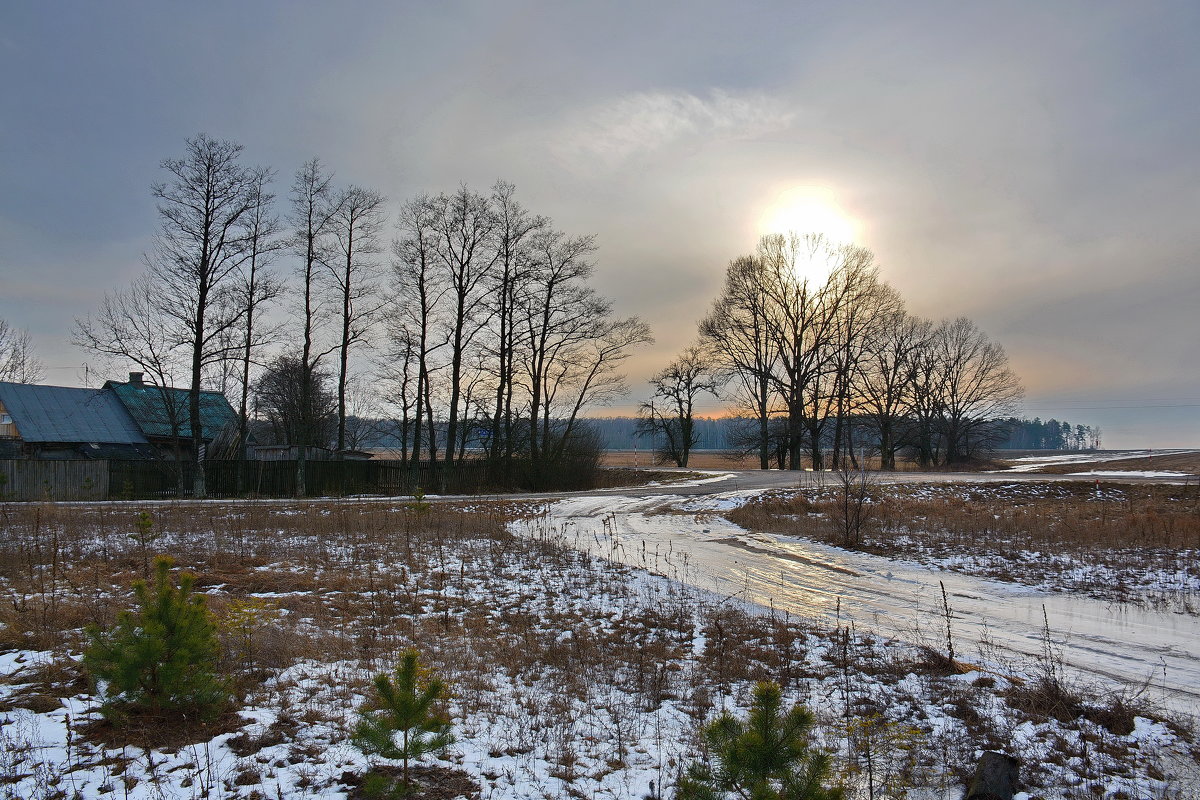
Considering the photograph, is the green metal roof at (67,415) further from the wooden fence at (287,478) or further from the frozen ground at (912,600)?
the frozen ground at (912,600)

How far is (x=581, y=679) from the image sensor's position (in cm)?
672

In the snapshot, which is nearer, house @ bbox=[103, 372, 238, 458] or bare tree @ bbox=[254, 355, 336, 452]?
house @ bbox=[103, 372, 238, 458]

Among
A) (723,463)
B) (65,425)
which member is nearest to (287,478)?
(65,425)

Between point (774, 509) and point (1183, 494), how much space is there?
1351 centimetres

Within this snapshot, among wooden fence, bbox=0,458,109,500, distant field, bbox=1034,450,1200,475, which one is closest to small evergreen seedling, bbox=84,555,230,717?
wooden fence, bbox=0,458,109,500

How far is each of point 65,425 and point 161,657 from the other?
36520 millimetres

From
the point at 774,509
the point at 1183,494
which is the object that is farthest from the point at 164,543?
the point at 1183,494

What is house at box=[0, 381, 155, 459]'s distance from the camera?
101 ft

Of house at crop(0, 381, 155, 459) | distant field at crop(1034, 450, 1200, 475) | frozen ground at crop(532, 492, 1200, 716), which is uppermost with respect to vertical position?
house at crop(0, 381, 155, 459)

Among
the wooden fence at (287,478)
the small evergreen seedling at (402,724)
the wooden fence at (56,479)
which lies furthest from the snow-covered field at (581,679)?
the wooden fence at (287,478)

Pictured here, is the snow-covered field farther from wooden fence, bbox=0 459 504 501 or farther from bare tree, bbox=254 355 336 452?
bare tree, bbox=254 355 336 452

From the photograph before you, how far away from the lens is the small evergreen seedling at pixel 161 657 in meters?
4.59

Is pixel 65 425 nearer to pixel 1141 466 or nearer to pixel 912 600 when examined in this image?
pixel 912 600

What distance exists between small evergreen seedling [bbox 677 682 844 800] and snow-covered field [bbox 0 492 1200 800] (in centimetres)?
168
